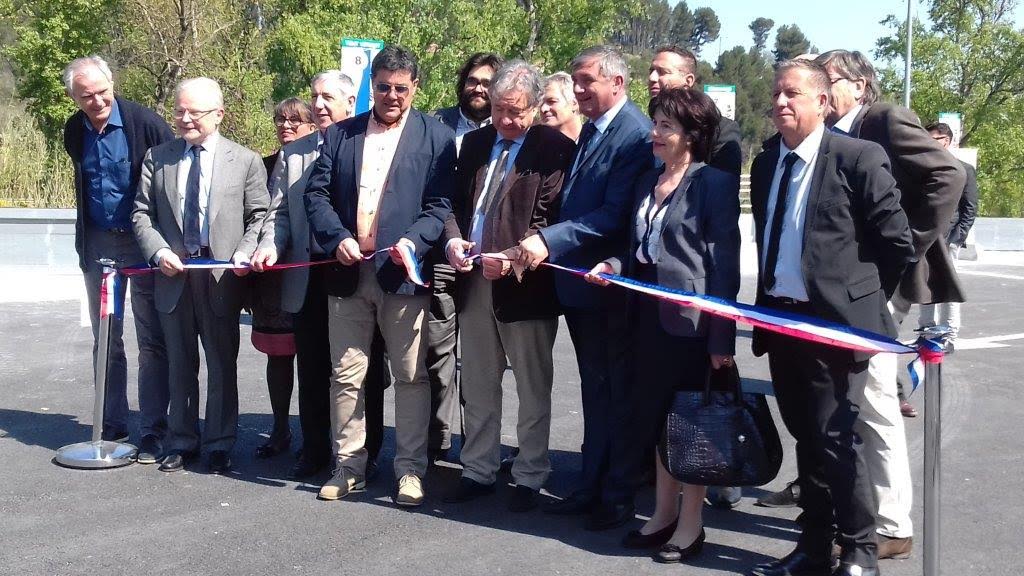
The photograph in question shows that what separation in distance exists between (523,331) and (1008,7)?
2864 centimetres

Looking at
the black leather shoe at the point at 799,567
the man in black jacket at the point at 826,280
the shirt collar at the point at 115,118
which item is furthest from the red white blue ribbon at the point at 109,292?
the black leather shoe at the point at 799,567

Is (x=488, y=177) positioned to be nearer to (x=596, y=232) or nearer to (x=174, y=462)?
(x=596, y=232)

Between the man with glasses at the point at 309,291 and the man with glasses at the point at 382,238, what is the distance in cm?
32

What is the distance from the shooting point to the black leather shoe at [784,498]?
5652 millimetres

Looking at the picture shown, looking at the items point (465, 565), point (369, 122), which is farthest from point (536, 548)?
point (369, 122)

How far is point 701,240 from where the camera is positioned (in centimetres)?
479

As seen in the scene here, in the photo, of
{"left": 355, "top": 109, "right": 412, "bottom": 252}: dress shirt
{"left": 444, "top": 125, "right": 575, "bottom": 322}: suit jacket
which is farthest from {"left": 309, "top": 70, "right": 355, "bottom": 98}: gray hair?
{"left": 444, "top": 125, "right": 575, "bottom": 322}: suit jacket

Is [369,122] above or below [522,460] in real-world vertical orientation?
above

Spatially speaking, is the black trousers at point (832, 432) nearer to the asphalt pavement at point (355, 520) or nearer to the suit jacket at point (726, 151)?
the asphalt pavement at point (355, 520)

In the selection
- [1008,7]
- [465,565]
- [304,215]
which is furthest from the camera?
[1008,7]

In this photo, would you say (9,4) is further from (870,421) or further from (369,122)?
(870,421)

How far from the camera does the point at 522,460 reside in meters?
5.62

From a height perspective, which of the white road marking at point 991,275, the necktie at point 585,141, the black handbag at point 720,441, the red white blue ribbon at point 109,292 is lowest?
the black handbag at point 720,441

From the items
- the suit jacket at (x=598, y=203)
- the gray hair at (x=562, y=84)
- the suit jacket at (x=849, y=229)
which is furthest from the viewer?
the gray hair at (x=562, y=84)
